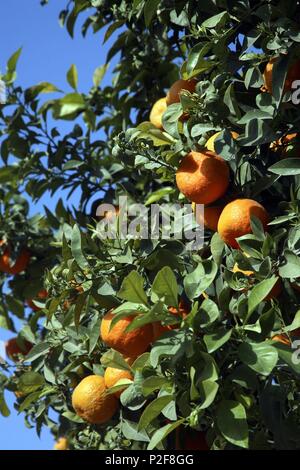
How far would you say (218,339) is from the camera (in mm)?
1459

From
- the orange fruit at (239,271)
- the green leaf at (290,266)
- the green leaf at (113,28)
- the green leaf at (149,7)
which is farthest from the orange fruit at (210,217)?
the green leaf at (113,28)

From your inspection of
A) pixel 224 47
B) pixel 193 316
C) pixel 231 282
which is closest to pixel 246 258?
pixel 231 282

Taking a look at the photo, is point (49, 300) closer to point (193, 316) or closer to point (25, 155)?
point (193, 316)

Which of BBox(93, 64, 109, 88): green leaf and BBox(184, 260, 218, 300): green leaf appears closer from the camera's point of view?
BBox(184, 260, 218, 300): green leaf

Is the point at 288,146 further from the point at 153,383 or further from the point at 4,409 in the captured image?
the point at 4,409

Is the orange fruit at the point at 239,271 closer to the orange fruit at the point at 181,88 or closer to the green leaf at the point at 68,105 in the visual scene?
the orange fruit at the point at 181,88

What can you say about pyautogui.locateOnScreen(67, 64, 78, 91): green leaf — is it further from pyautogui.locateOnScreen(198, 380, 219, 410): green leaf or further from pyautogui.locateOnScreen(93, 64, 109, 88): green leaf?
pyautogui.locateOnScreen(198, 380, 219, 410): green leaf

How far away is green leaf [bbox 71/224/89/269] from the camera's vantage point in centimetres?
171

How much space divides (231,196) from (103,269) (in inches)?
11.5

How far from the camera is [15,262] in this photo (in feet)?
8.38

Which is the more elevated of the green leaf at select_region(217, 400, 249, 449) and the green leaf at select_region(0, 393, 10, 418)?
the green leaf at select_region(217, 400, 249, 449)

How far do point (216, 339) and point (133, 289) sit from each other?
170 mm

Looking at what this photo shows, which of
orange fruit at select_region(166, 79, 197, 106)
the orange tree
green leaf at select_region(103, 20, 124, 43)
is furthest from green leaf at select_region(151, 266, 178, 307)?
green leaf at select_region(103, 20, 124, 43)

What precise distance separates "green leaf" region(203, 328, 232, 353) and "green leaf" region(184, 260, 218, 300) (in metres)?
0.10
